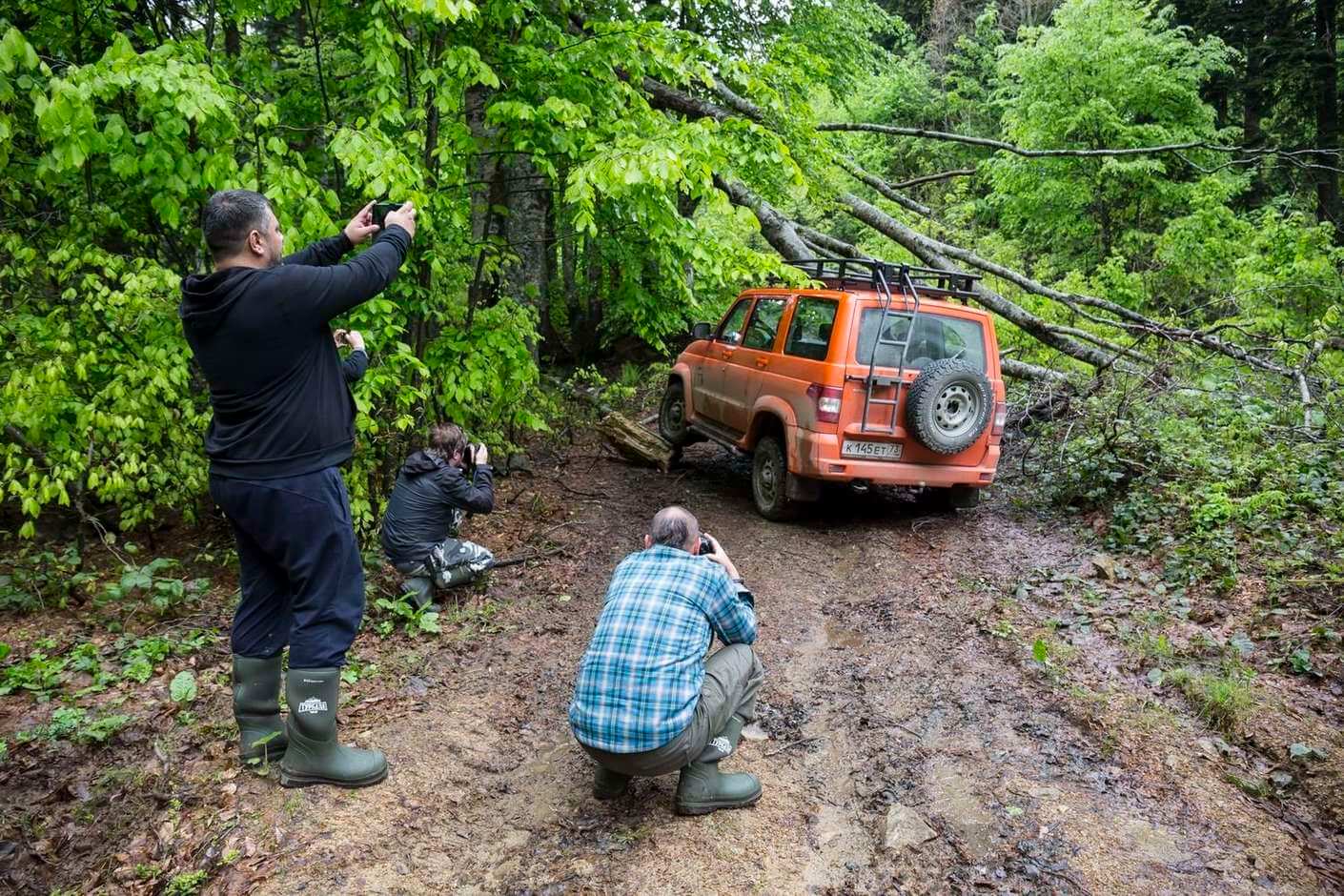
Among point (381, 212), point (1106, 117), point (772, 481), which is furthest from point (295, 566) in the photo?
point (1106, 117)

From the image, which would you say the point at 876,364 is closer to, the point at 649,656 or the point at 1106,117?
the point at 649,656

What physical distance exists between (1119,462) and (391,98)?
6661mm

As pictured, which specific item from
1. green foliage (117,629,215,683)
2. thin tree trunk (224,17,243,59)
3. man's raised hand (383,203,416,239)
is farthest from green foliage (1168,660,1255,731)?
thin tree trunk (224,17,243,59)

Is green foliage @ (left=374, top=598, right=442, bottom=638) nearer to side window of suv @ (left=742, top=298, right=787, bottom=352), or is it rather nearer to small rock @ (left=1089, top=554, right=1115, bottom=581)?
side window of suv @ (left=742, top=298, right=787, bottom=352)

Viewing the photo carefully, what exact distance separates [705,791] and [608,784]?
420mm

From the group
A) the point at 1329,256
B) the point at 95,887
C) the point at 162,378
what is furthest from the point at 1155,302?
the point at 95,887

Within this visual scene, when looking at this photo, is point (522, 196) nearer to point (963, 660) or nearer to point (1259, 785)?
point (963, 660)

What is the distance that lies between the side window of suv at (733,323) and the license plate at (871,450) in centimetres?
234

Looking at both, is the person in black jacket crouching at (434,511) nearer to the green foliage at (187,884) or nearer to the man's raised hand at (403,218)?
the man's raised hand at (403,218)

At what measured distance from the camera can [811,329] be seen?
23.7ft

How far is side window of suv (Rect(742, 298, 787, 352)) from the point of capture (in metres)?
7.89

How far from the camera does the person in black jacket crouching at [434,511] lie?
17.2 feet

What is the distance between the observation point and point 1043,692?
4289 mm

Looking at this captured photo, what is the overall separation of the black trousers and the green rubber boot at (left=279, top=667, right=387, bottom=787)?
75 millimetres
